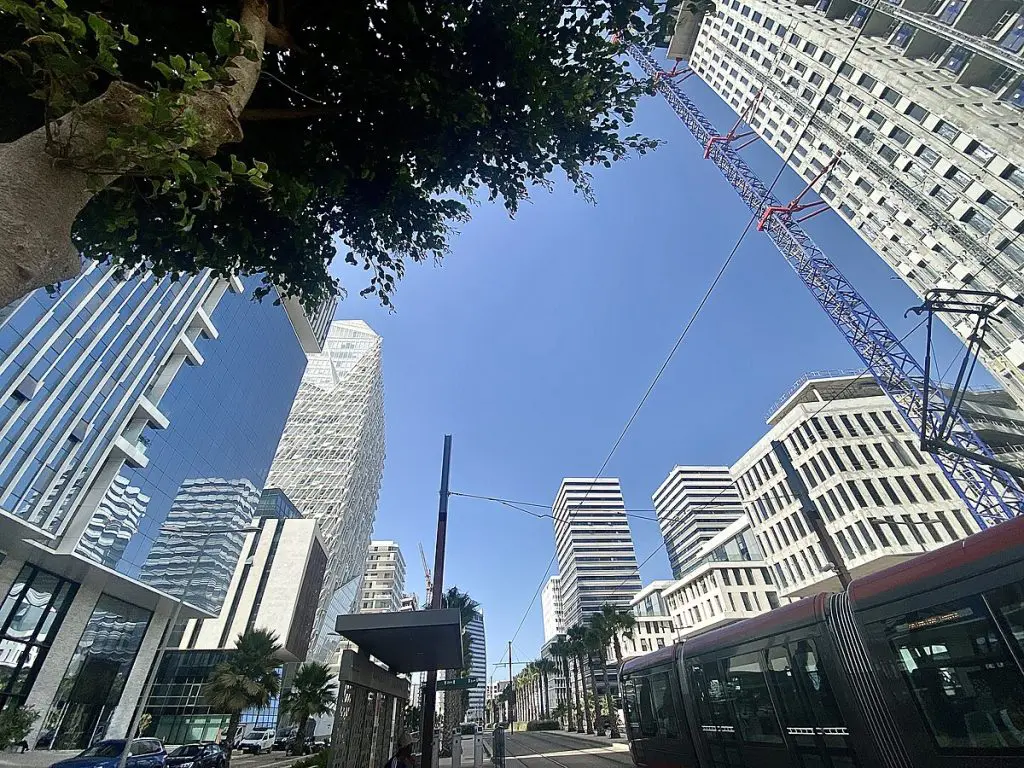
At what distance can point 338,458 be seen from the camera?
3506 inches

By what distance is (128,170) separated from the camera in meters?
2.84

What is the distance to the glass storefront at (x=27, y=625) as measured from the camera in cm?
2730

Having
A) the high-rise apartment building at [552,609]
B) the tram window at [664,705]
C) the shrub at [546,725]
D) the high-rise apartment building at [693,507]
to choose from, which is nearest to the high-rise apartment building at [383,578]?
the high-rise apartment building at [552,609]

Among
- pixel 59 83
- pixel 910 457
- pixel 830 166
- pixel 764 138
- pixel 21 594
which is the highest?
pixel 764 138

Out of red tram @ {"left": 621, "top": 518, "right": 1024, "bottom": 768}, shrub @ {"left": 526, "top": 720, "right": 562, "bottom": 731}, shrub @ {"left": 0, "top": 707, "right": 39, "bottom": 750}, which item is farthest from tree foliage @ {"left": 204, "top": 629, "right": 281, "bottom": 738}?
shrub @ {"left": 526, "top": 720, "right": 562, "bottom": 731}

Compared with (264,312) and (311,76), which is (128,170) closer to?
(311,76)

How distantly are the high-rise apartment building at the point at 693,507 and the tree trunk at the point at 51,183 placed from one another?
333ft

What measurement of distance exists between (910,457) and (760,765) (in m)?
48.0

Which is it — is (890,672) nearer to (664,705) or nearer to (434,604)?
(664,705)

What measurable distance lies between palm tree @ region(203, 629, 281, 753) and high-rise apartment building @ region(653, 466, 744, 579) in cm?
8074

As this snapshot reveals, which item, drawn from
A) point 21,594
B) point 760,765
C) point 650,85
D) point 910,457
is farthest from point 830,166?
point 21,594

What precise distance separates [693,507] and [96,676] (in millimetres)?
98566

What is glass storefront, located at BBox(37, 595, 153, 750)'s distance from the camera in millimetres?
30759

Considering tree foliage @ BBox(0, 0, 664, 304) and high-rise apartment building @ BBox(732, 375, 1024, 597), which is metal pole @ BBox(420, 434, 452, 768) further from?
high-rise apartment building @ BBox(732, 375, 1024, 597)
